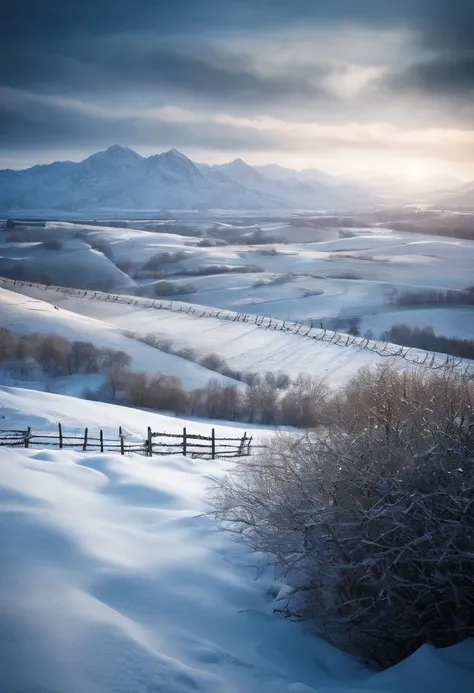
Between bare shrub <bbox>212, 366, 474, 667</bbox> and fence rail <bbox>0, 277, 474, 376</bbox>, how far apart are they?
58.2 ft

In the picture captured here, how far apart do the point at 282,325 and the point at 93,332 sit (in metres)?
14.2

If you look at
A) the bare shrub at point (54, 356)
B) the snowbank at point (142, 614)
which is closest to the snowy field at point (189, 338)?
the bare shrub at point (54, 356)

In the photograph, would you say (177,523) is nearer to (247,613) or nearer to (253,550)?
(253,550)

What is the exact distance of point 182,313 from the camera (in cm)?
4600

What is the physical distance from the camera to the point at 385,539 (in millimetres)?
6473

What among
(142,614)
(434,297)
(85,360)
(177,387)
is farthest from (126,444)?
(434,297)

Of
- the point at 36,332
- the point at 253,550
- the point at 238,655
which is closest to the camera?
the point at 238,655

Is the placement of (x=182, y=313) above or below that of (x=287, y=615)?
above

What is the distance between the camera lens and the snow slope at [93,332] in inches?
1254

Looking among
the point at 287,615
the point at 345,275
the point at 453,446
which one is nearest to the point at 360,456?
the point at 453,446

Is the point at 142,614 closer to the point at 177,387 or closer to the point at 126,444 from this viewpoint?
the point at 126,444

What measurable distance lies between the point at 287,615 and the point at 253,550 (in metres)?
1.46

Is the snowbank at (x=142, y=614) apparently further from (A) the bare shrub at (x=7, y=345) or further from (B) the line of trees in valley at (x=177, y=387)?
(A) the bare shrub at (x=7, y=345)

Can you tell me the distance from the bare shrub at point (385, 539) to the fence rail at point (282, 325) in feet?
58.2
